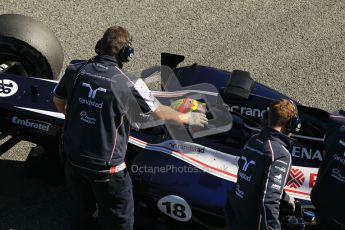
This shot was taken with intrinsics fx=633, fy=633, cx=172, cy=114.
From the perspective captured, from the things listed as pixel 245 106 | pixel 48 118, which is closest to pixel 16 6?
pixel 48 118

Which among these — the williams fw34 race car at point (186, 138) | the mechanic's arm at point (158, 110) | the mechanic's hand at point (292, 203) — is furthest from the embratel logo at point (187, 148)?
the mechanic's hand at point (292, 203)

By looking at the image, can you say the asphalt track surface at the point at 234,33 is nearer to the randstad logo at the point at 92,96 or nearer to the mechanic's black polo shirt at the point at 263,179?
the randstad logo at the point at 92,96

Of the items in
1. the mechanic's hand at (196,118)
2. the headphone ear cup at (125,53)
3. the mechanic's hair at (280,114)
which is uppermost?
the headphone ear cup at (125,53)

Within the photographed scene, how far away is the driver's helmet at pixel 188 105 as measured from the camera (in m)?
4.71

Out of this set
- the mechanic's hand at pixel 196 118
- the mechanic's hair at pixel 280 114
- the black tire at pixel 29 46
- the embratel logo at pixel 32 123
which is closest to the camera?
the mechanic's hair at pixel 280 114

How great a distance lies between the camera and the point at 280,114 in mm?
3773

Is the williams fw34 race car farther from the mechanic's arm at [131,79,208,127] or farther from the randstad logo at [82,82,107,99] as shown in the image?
the randstad logo at [82,82,107,99]

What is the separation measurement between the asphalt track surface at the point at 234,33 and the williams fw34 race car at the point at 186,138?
1.82 meters

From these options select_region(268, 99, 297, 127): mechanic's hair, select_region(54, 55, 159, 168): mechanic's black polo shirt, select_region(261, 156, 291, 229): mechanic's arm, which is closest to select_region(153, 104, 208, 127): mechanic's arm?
select_region(54, 55, 159, 168): mechanic's black polo shirt

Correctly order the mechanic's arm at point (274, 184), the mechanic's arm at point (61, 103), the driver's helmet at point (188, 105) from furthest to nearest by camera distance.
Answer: the driver's helmet at point (188, 105) → the mechanic's arm at point (61, 103) → the mechanic's arm at point (274, 184)

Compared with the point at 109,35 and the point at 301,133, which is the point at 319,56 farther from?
the point at 109,35

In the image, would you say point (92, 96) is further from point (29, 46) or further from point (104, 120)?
point (29, 46)

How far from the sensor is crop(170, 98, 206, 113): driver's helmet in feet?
15.5

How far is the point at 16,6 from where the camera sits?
7.91 meters
